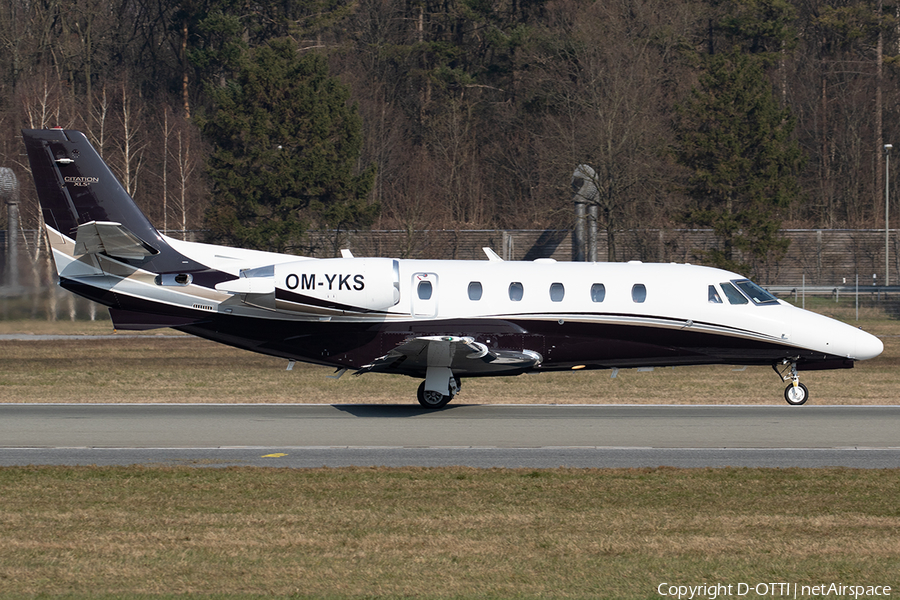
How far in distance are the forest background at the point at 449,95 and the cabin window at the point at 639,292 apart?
1175 inches

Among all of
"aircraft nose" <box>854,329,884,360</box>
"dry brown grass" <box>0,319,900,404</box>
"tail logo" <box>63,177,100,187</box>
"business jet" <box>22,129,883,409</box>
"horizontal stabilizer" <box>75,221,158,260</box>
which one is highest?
"tail logo" <box>63,177,100,187</box>

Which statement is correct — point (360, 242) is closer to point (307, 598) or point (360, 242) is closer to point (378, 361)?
point (378, 361)

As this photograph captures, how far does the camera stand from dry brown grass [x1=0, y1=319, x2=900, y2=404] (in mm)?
21688

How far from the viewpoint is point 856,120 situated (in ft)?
227

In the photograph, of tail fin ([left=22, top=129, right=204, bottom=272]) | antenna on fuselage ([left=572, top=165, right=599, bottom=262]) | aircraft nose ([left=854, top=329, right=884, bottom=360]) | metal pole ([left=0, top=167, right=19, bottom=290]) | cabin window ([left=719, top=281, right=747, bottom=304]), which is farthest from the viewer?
antenna on fuselage ([left=572, top=165, right=599, bottom=262])

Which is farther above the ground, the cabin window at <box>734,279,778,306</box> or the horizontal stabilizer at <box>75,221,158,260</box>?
the horizontal stabilizer at <box>75,221,158,260</box>

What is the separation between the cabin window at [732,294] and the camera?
20297 millimetres

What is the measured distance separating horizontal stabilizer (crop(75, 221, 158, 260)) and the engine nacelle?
8.85ft

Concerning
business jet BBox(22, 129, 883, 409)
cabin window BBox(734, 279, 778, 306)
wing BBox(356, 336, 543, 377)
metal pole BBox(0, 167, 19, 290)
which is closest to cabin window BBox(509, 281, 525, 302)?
business jet BBox(22, 129, 883, 409)

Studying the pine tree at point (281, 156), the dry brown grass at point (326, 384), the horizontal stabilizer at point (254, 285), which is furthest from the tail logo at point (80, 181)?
the pine tree at point (281, 156)

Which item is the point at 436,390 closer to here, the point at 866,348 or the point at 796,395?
the point at 796,395

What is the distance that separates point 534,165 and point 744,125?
20174mm

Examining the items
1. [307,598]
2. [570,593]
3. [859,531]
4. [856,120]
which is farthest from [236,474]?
[856,120]

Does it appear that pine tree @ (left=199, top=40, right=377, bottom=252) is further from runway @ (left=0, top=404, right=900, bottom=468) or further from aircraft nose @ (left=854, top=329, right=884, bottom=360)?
aircraft nose @ (left=854, top=329, right=884, bottom=360)
